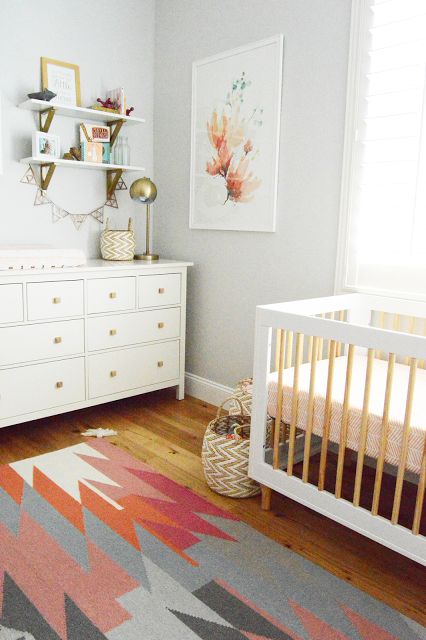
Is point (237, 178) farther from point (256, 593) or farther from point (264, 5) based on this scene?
point (256, 593)

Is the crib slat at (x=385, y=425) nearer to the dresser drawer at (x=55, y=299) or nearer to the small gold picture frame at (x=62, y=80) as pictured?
the dresser drawer at (x=55, y=299)

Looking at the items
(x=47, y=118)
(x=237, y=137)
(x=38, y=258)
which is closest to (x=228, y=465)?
(x=38, y=258)

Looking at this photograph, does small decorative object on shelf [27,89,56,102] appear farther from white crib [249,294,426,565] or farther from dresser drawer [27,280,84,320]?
white crib [249,294,426,565]

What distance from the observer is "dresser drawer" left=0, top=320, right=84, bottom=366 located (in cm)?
232

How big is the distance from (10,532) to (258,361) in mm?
1011

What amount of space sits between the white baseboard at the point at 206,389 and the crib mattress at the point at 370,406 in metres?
1.02

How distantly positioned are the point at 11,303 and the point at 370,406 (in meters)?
1.55

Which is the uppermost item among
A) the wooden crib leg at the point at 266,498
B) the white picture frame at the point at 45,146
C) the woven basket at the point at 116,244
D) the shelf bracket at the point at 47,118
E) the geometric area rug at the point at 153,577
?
the shelf bracket at the point at 47,118

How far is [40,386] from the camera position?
246 centimetres

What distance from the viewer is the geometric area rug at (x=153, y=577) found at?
139 cm

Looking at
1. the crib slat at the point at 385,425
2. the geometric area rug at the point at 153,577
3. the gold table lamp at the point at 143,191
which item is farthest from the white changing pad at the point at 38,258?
the crib slat at the point at 385,425

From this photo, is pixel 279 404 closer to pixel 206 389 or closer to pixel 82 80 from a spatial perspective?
pixel 206 389

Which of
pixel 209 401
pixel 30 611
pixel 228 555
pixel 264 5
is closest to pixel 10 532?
pixel 30 611

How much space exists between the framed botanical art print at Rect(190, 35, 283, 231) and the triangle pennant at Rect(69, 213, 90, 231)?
0.61 metres
